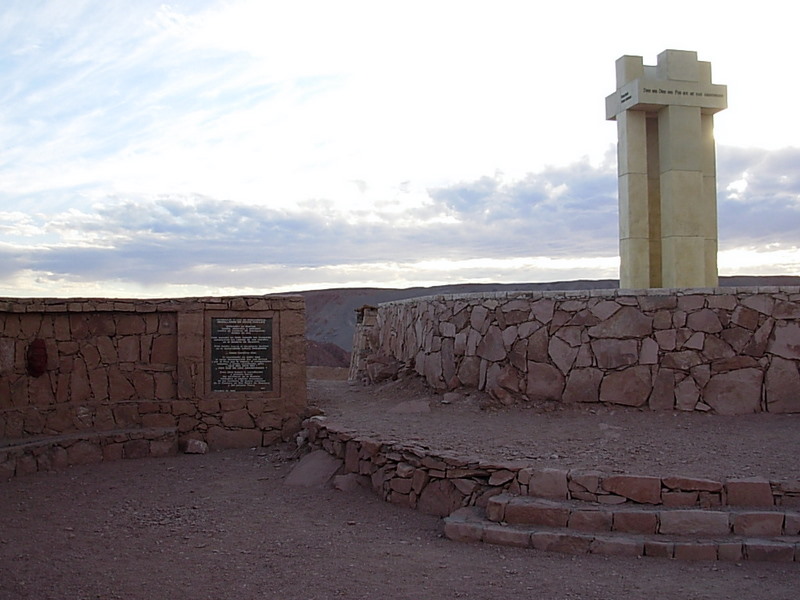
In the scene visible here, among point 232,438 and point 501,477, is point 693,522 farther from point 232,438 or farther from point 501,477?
point 232,438

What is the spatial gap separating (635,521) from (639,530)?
73mm

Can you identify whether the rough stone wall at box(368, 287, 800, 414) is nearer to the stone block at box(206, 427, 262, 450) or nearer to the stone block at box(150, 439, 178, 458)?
the stone block at box(206, 427, 262, 450)

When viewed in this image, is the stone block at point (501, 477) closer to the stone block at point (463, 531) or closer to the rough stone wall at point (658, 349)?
the stone block at point (463, 531)

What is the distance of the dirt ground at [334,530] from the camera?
190 inches

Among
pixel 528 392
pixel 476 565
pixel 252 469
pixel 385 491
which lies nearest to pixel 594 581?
pixel 476 565

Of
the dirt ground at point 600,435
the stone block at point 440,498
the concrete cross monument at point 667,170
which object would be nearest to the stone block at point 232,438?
the dirt ground at point 600,435

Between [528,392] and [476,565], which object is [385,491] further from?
[528,392]

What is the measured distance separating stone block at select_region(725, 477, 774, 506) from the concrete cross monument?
6.45 meters

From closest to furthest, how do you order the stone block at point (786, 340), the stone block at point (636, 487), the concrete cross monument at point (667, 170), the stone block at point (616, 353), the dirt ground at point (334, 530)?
1. the dirt ground at point (334, 530)
2. the stone block at point (636, 487)
3. the stone block at point (786, 340)
4. the stone block at point (616, 353)
5. the concrete cross monument at point (667, 170)

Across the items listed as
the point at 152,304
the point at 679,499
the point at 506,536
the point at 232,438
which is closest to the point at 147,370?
the point at 152,304

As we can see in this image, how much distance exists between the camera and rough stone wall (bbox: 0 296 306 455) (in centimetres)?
877

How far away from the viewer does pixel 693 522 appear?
5512mm

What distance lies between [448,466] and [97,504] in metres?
3.39

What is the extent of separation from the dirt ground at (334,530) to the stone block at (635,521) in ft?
1.17
